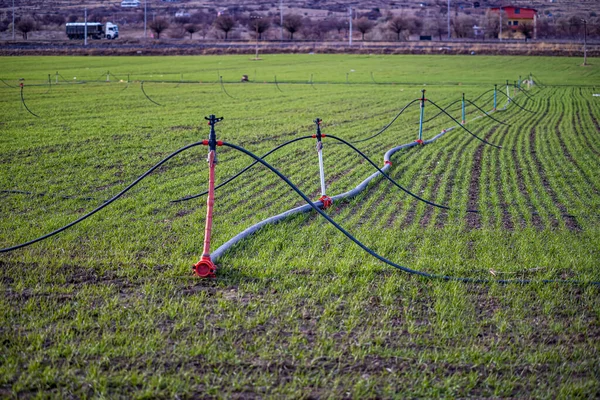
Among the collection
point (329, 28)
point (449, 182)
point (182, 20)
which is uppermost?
point (182, 20)

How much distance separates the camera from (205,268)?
6.41m

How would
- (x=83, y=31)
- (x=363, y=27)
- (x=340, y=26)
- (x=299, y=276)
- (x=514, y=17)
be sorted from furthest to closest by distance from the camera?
1. (x=514, y=17)
2. (x=340, y=26)
3. (x=363, y=27)
4. (x=83, y=31)
5. (x=299, y=276)

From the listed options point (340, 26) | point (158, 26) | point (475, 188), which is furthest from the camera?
point (340, 26)

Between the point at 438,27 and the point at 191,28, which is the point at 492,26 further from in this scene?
the point at 191,28

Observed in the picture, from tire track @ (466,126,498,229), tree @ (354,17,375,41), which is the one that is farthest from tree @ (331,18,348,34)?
tire track @ (466,126,498,229)

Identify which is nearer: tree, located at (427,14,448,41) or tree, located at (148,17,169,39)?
tree, located at (148,17,169,39)

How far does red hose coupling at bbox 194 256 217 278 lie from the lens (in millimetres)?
6391

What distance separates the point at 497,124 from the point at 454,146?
541 centimetres

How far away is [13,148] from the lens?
1425cm

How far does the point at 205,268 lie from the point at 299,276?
98 centimetres

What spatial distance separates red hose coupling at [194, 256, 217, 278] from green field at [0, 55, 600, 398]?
0.09 metres

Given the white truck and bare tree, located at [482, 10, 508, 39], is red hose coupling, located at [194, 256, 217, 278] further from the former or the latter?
bare tree, located at [482, 10, 508, 39]

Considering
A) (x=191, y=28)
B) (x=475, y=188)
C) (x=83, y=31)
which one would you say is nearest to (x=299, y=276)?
(x=475, y=188)

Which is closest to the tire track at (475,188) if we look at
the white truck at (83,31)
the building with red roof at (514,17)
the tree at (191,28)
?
the white truck at (83,31)
